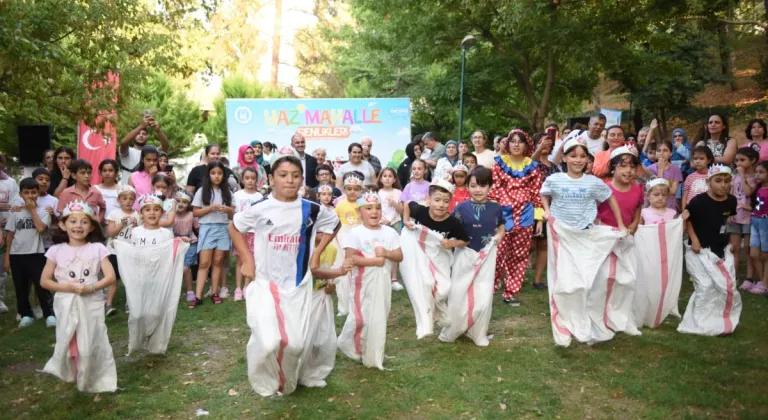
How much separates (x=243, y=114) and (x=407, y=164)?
757 centimetres

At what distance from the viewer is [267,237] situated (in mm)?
4793

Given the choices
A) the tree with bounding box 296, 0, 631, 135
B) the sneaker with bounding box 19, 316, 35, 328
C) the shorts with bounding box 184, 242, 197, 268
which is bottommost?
the sneaker with bounding box 19, 316, 35, 328

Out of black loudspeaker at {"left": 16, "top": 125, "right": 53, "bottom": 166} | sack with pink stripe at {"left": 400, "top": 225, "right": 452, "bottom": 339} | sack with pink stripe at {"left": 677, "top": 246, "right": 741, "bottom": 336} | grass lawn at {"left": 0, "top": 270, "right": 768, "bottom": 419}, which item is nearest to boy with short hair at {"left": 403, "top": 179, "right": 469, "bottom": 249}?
sack with pink stripe at {"left": 400, "top": 225, "right": 452, "bottom": 339}

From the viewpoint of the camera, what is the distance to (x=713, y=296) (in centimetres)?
636

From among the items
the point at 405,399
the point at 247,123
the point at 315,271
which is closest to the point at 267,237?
the point at 315,271

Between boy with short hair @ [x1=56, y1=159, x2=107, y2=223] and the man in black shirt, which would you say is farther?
boy with short hair @ [x1=56, y1=159, x2=107, y2=223]

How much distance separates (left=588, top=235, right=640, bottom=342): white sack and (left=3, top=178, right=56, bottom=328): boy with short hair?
574 cm

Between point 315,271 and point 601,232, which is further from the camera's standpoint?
point 601,232

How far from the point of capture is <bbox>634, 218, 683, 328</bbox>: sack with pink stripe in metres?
6.59

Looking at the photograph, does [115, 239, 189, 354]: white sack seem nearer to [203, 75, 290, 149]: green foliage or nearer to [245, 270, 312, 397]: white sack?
[245, 270, 312, 397]: white sack

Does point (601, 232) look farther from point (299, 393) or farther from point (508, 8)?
point (508, 8)

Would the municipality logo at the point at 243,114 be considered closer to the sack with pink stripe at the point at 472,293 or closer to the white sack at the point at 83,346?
the sack with pink stripe at the point at 472,293

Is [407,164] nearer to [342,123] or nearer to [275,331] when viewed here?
[342,123]

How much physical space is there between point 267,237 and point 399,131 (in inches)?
538
